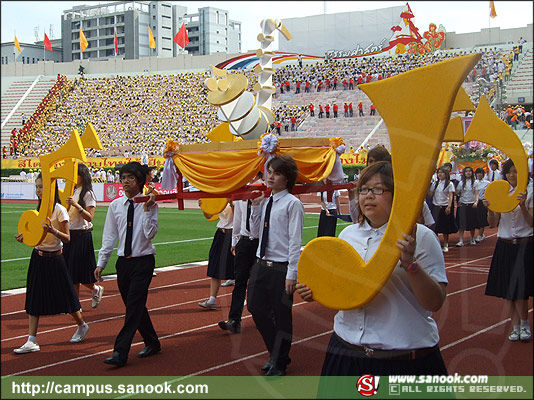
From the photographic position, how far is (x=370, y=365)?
93.4 inches

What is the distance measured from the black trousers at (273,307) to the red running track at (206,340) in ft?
0.71

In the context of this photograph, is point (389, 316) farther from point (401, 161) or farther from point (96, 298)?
point (96, 298)

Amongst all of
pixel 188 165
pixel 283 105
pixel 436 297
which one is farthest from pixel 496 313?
pixel 283 105

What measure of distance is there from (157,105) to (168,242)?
31976mm

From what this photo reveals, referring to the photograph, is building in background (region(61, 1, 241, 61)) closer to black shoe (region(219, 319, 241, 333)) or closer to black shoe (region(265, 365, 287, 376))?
black shoe (region(219, 319, 241, 333))

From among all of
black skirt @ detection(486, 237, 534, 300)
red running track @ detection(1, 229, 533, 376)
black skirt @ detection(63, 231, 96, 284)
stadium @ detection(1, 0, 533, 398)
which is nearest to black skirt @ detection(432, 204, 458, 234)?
stadium @ detection(1, 0, 533, 398)

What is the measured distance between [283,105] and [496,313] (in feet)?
103

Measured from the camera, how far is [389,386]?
232 centimetres

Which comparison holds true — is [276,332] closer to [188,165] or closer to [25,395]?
[25,395]

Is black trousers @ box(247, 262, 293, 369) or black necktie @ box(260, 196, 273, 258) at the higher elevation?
black necktie @ box(260, 196, 273, 258)

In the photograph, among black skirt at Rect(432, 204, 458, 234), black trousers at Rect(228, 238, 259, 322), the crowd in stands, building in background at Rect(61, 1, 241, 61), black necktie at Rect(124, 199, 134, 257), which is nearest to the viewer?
black necktie at Rect(124, 199, 134, 257)

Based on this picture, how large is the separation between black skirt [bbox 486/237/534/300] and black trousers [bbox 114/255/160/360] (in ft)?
9.94

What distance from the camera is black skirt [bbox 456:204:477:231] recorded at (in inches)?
519

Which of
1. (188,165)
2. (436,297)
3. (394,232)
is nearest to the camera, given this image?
(394,232)
